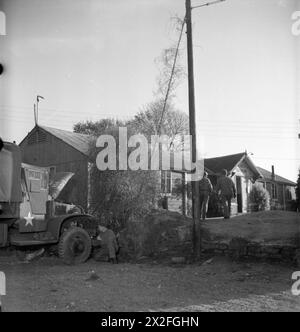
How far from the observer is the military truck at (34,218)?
8617mm

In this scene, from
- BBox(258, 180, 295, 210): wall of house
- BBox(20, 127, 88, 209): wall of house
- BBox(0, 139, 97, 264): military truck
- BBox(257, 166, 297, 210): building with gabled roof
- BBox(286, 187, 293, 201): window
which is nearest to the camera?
BBox(0, 139, 97, 264): military truck

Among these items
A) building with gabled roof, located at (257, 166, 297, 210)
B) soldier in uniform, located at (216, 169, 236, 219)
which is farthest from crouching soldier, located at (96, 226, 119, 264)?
building with gabled roof, located at (257, 166, 297, 210)

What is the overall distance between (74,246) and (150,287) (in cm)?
325

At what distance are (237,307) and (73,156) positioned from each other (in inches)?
621

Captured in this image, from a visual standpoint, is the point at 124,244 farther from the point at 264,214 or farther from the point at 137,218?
the point at 264,214

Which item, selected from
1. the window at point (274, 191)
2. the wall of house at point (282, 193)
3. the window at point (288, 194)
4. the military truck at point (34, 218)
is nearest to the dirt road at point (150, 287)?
the military truck at point (34, 218)

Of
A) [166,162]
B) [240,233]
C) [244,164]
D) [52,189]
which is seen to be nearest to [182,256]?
[240,233]

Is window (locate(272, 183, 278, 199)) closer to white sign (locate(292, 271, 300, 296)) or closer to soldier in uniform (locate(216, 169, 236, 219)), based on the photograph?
soldier in uniform (locate(216, 169, 236, 219))

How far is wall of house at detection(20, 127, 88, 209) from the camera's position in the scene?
55.8 ft

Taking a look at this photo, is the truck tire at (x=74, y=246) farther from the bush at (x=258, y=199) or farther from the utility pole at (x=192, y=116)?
the bush at (x=258, y=199)

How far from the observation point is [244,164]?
98.9 ft

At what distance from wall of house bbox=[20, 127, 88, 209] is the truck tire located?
608cm

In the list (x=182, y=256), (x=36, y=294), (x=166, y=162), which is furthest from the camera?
(x=166, y=162)

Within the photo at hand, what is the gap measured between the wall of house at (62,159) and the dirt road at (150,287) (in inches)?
295
